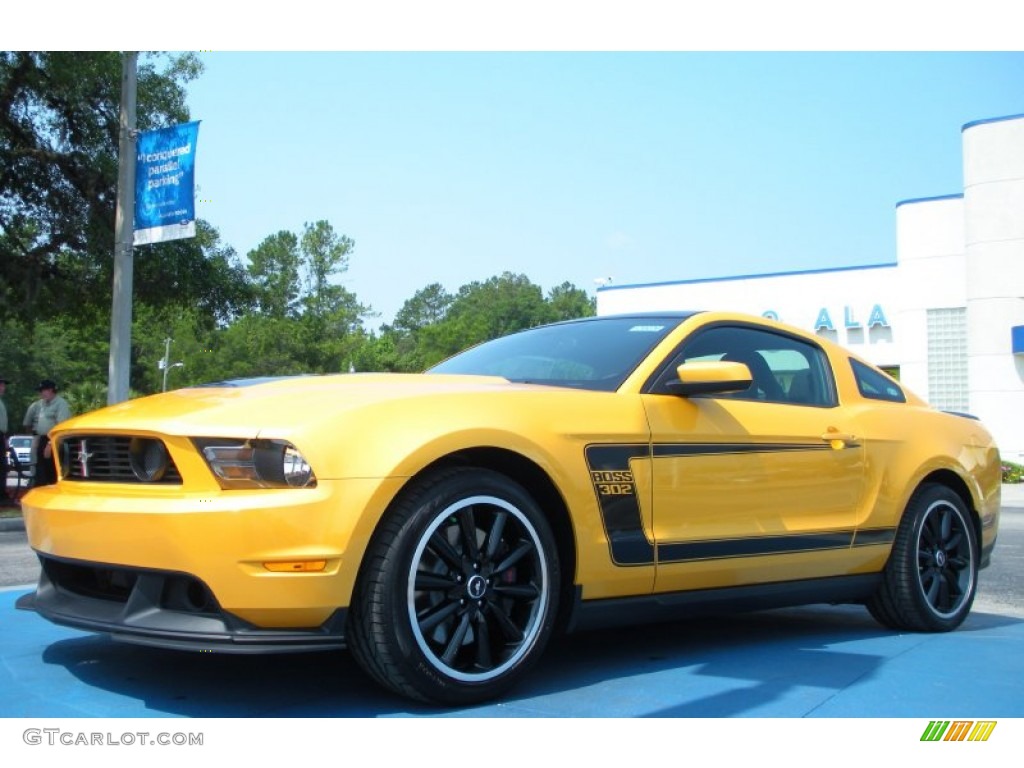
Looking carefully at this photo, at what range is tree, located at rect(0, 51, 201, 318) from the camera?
16453 millimetres

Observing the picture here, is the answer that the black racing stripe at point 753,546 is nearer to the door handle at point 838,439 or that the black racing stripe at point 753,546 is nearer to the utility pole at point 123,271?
the door handle at point 838,439

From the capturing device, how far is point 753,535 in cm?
429

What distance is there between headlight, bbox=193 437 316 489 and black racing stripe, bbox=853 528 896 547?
2675mm

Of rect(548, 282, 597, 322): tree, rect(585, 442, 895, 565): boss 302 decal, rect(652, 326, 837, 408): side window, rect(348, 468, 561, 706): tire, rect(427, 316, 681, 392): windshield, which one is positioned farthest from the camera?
rect(548, 282, 597, 322): tree

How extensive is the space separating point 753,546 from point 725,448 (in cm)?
41

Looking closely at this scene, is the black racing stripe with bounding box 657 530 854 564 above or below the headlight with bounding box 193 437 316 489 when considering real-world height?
below

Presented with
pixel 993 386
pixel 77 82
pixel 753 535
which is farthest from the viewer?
pixel 993 386

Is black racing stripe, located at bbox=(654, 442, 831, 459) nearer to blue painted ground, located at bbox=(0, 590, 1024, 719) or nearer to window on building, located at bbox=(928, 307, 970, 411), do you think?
blue painted ground, located at bbox=(0, 590, 1024, 719)

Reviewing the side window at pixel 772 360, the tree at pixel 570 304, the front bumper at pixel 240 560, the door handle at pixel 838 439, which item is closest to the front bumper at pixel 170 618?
the front bumper at pixel 240 560

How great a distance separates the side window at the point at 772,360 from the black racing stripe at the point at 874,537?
0.60 m

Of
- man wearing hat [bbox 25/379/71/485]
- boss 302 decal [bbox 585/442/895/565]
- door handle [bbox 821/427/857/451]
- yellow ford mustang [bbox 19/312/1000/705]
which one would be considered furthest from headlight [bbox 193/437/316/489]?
man wearing hat [bbox 25/379/71/485]
